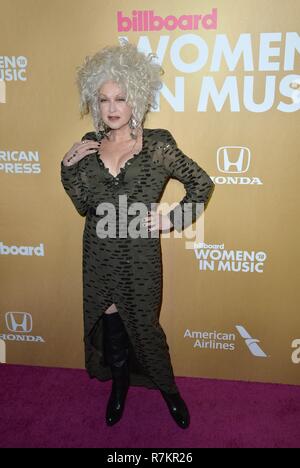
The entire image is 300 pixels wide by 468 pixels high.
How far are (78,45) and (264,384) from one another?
219cm

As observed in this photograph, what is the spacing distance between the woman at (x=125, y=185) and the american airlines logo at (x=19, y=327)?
666mm

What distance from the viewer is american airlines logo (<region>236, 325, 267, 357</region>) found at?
2482mm

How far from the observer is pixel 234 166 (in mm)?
2205

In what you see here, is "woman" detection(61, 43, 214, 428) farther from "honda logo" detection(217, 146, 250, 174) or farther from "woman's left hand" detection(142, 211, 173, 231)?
"honda logo" detection(217, 146, 250, 174)

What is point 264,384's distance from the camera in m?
2.53

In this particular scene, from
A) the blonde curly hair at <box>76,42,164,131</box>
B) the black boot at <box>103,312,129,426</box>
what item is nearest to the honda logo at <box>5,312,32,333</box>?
the black boot at <box>103,312,129,426</box>

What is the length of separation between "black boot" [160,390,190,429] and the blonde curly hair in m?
1.42

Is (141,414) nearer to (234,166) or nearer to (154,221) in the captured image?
(154,221)

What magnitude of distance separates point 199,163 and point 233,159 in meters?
0.18

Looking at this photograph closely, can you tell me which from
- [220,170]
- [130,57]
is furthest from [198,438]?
[130,57]

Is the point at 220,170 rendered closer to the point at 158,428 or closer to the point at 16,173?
the point at 16,173

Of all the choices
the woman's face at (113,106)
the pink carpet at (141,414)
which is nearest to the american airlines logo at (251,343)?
the pink carpet at (141,414)

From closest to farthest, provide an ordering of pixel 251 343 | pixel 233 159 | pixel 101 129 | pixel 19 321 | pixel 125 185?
pixel 125 185
pixel 101 129
pixel 233 159
pixel 251 343
pixel 19 321

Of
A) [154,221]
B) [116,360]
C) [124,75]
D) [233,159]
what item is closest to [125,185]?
[154,221]
